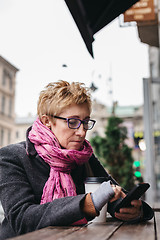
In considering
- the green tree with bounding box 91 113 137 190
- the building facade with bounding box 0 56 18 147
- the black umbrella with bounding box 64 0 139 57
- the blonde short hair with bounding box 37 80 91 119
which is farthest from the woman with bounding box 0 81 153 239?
the building facade with bounding box 0 56 18 147

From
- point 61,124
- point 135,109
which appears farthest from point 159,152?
point 135,109

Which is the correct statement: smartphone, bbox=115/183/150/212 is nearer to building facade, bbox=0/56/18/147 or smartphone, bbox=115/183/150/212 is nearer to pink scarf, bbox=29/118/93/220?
pink scarf, bbox=29/118/93/220

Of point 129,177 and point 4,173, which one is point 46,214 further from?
point 129,177

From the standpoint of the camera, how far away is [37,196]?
48.7 inches

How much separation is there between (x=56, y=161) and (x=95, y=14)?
133 centimetres

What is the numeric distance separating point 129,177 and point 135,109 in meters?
21.7

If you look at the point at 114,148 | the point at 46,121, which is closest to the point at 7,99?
the point at 114,148

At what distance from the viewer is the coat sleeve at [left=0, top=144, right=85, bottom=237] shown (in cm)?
98

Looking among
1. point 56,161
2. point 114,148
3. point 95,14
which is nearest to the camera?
point 56,161

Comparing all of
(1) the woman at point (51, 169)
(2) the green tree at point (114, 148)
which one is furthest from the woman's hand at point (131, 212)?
(2) the green tree at point (114, 148)

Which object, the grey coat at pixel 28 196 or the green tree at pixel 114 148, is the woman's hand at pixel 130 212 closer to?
the grey coat at pixel 28 196

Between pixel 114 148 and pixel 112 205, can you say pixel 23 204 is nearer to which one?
pixel 112 205

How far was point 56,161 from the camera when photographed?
1.25 m

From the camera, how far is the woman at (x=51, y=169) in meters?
1.03
